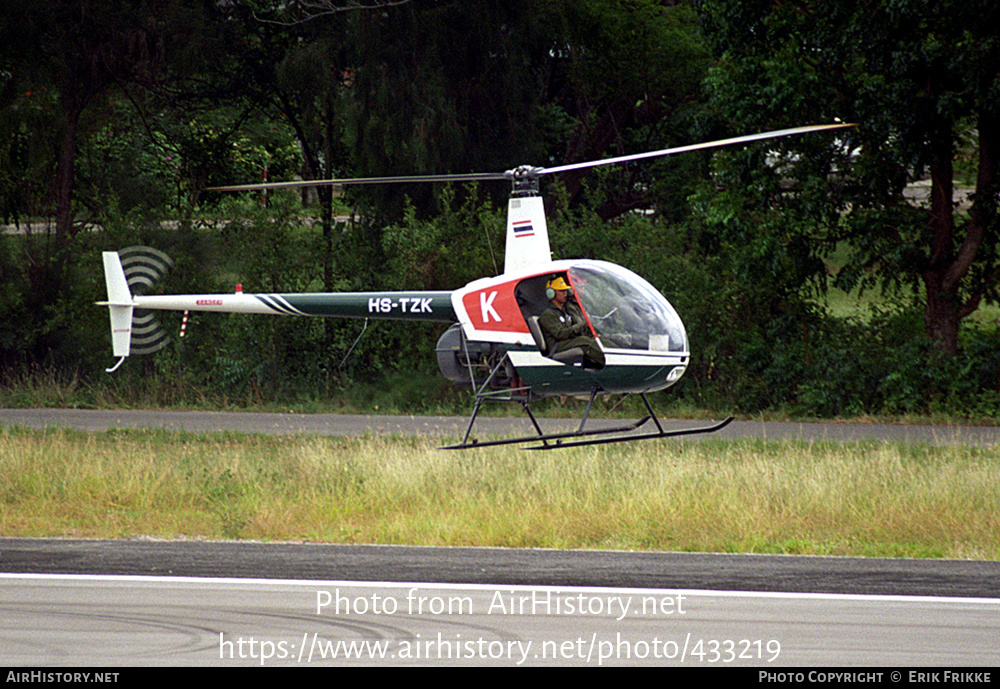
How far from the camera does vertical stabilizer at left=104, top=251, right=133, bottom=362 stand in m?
15.2

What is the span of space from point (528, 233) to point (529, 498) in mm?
3093

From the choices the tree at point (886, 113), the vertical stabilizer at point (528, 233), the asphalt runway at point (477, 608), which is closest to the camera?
the asphalt runway at point (477, 608)

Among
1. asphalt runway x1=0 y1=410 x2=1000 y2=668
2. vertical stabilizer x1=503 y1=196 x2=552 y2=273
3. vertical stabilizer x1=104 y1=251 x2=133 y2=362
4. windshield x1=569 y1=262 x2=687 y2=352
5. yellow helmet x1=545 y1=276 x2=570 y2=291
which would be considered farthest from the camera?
vertical stabilizer x1=104 y1=251 x2=133 y2=362

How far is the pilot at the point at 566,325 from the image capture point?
11812 mm

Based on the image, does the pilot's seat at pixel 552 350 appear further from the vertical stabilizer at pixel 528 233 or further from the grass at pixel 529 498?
the grass at pixel 529 498

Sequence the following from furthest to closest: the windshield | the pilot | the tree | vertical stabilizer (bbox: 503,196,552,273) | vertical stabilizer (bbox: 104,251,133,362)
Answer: the tree → vertical stabilizer (bbox: 104,251,133,362) → vertical stabilizer (bbox: 503,196,552,273) → the pilot → the windshield

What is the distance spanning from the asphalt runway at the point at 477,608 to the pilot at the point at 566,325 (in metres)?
2.02

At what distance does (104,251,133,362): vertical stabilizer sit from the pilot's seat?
19.5 ft

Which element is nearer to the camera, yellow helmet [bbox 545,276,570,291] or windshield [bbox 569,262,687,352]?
windshield [bbox 569,262,687,352]

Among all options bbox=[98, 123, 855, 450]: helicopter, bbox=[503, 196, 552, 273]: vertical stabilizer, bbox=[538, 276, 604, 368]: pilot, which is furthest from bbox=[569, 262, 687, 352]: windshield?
bbox=[503, 196, 552, 273]: vertical stabilizer

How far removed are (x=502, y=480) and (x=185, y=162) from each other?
1922 cm

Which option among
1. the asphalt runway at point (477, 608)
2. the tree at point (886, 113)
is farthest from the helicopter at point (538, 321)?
the tree at point (886, 113)

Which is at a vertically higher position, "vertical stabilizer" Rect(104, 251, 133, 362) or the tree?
the tree

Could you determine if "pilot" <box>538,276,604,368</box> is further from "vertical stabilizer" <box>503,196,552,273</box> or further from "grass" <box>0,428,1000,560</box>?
"grass" <box>0,428,1000,560</box>
